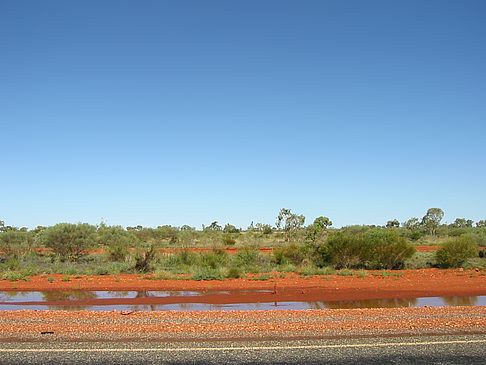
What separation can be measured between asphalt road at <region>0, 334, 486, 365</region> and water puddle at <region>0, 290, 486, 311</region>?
6.53m

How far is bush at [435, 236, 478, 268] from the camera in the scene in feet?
96.7

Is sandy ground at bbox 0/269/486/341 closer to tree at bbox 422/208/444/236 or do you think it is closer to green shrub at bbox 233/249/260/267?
green shrub at bbox 233/249/260/267

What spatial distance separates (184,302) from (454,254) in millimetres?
19979

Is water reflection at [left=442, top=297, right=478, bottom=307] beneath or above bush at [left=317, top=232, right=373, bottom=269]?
beneath

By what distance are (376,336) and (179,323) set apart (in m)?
5.17

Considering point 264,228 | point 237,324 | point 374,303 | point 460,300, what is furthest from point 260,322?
point 264,228

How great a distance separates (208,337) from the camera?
34.6ft

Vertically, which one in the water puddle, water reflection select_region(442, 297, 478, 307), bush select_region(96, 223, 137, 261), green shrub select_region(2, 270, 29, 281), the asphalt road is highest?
bush select_region(96, 223, 137, 261)

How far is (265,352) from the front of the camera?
29.7 ft

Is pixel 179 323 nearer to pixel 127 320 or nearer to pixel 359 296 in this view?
pixel 127 320

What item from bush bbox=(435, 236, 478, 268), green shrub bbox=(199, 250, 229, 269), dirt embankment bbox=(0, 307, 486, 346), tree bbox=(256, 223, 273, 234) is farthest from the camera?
tree bbox=(256, 223, 273, 234)

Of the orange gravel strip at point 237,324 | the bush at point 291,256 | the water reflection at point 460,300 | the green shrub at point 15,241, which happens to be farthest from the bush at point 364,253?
the green shrub at point 15,241

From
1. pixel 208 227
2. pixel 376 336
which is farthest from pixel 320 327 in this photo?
pixel 208 227

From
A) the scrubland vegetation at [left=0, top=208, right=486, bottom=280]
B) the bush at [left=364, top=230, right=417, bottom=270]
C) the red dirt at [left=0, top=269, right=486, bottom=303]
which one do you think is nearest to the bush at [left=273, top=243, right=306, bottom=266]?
the scrubland vegetation at [left=0, top=208, right=486, bottom=280]
